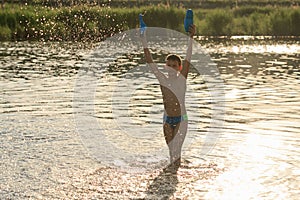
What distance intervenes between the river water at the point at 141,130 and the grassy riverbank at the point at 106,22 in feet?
35.0

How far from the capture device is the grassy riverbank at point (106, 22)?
3306 cm

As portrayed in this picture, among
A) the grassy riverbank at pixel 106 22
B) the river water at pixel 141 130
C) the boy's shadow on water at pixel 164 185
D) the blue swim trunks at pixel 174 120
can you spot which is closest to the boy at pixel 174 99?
the blue swim trunks at pixel 174 120

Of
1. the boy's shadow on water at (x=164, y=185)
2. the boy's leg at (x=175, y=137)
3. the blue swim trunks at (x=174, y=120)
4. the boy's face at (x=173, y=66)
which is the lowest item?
the boy's shadow on water at (x=164, y=185)

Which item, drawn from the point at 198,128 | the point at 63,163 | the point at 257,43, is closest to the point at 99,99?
the point at 198,128

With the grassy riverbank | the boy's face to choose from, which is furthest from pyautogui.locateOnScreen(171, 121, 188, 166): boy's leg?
the grassy riverbank

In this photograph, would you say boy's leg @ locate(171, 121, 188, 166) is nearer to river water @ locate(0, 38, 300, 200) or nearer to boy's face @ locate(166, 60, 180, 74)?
river water @ locate(0, 38, 300, 200)

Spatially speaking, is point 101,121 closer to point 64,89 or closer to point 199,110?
point 199,110

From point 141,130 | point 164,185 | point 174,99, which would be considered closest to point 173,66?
point 174,99

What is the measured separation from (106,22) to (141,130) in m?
23.8

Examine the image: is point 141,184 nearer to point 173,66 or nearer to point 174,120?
point 174,120

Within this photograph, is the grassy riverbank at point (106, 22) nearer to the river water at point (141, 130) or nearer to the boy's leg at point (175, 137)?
the river water at point (141, 130)

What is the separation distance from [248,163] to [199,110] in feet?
14.9

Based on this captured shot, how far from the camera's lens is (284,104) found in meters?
14.5

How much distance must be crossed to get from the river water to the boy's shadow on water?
126 millimetres
